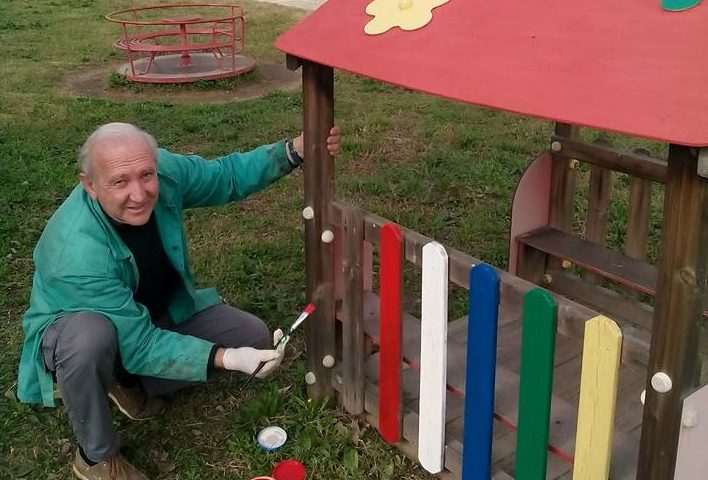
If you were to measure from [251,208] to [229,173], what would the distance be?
6.67 ft

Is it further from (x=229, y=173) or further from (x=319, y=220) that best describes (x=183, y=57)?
(x=319, y=220)

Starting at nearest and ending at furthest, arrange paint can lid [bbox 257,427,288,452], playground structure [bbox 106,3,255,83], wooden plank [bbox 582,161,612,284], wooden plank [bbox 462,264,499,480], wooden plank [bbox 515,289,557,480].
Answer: wooden plank [bbox 515,289,557,480] → wooden plank [bbox 462,264,499,480] → paint can lid [bbox 257,427,288,452] → wooden plank [bbox 582,161,612,284] → playground structure [bbox 106,3,255,83]

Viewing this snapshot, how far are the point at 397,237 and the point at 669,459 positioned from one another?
977 millimetres

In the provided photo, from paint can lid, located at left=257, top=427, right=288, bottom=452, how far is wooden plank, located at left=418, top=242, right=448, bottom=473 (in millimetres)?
539

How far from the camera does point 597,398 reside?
205 centimetres

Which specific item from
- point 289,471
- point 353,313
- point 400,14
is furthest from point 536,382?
point 400,14

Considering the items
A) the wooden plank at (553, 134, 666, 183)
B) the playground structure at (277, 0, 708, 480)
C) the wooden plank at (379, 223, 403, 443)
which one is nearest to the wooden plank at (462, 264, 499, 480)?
the playground structure at (277, 0, 708, 480)

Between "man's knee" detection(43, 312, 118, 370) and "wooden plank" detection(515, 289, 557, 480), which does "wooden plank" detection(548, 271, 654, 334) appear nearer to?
"wooden plank" detection(515, 289, 557, 480)

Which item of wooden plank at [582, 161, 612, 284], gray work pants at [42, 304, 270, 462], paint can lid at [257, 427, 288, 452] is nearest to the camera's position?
gray work pants at [42, 304, 270, 462]

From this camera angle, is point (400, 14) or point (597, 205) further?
point (597, 205)

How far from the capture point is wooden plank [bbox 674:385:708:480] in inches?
73.9

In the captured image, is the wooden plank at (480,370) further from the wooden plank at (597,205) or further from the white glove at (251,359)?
the wooden plank at (597,205)

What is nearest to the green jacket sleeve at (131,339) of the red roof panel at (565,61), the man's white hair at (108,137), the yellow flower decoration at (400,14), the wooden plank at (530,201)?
the man's white hair at (108,137)

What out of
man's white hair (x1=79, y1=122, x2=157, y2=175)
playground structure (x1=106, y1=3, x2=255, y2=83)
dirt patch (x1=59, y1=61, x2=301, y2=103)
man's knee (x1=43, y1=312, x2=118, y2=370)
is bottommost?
dirt patch (x1=59, y1=61, x2=301, y2=103)
